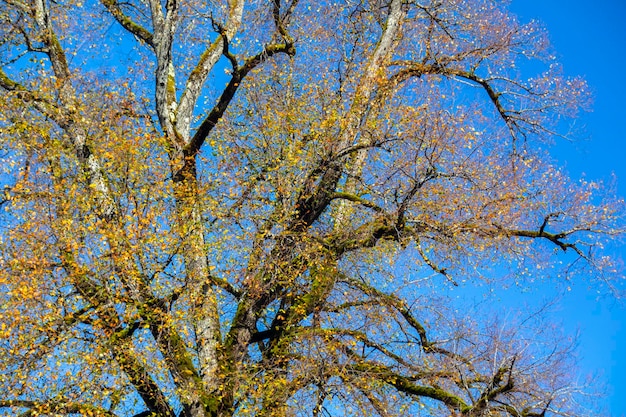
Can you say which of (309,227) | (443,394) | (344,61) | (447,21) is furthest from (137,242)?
(447,21)

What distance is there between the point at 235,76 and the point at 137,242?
481 centimetres

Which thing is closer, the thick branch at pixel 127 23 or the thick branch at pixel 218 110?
the thick branch at pixel 218 110

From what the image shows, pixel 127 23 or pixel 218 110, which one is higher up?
pixel 127 23

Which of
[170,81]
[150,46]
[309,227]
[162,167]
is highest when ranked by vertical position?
[150,46]

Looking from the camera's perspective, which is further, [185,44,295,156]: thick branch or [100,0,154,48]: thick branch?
[100,0,154,48]: thick branch

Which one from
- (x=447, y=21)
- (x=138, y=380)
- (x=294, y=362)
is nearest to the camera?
(x=138, y=380)

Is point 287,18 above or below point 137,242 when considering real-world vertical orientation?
above

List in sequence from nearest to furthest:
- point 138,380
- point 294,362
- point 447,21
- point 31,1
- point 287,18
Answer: point 138,380, point 294,362, point 31,1, point 287,18, point 447,21

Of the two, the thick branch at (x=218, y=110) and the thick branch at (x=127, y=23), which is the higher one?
the thick branch at (x=127, y=23)

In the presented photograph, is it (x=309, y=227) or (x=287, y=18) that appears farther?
(x=287, y=18)

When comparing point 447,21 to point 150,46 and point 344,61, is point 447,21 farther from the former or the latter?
point 150,46

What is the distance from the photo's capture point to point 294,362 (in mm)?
13781

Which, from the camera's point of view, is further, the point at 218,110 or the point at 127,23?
the point at 127,23

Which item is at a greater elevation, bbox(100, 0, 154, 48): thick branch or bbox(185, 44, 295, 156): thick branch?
bbox(100, 0, 154, 48): thick branch
